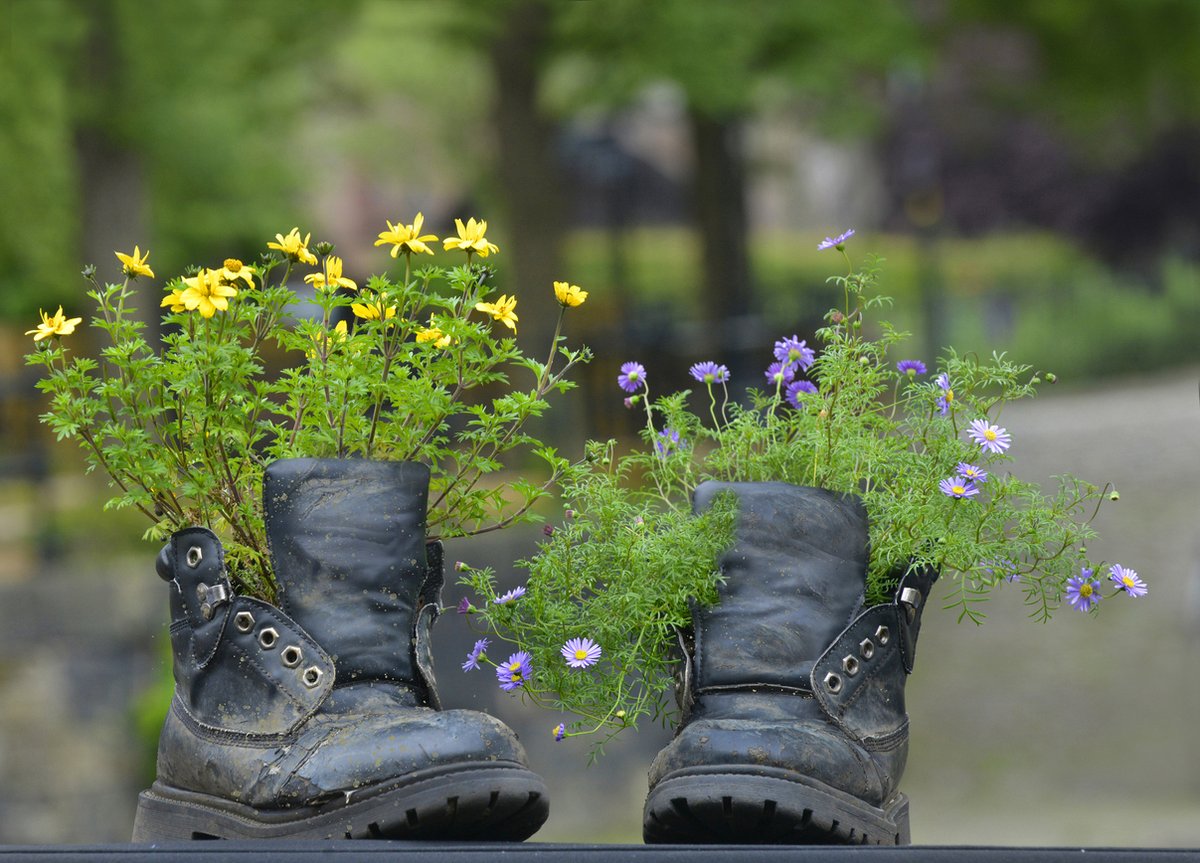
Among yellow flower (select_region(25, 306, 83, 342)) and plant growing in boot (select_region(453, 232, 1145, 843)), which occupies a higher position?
yellow flower (select_region(25, 306, 83, 342))

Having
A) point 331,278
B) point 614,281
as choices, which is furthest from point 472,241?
point 614,281

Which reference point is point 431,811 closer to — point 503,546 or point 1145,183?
point 503,546

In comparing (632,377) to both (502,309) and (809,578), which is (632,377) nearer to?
(502,309)

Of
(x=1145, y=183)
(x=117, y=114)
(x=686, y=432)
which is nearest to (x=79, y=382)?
(x=686, y=432)

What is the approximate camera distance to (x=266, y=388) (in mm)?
1812

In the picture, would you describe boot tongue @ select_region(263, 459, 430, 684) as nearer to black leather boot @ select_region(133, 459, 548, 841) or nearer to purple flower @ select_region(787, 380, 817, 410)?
black leather boot @ select_region(133, 459, 548, 841)

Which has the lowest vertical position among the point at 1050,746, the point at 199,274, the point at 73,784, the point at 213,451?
the point at 213,451

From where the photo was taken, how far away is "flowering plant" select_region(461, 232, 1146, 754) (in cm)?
178

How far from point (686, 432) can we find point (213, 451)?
60 centimetres

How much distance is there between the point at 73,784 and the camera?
7883 mm

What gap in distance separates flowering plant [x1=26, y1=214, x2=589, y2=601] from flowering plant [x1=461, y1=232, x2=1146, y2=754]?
0.34 ft

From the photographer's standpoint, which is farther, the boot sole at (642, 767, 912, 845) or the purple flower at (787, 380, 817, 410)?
the purple flower at (787, 380, 817, 410)

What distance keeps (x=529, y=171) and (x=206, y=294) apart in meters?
9.09

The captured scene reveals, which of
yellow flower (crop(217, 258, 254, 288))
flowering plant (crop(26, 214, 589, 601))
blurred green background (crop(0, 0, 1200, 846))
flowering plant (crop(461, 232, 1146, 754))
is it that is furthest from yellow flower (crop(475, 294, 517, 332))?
blurred green background (crop(0, 0, 1200, 846))
